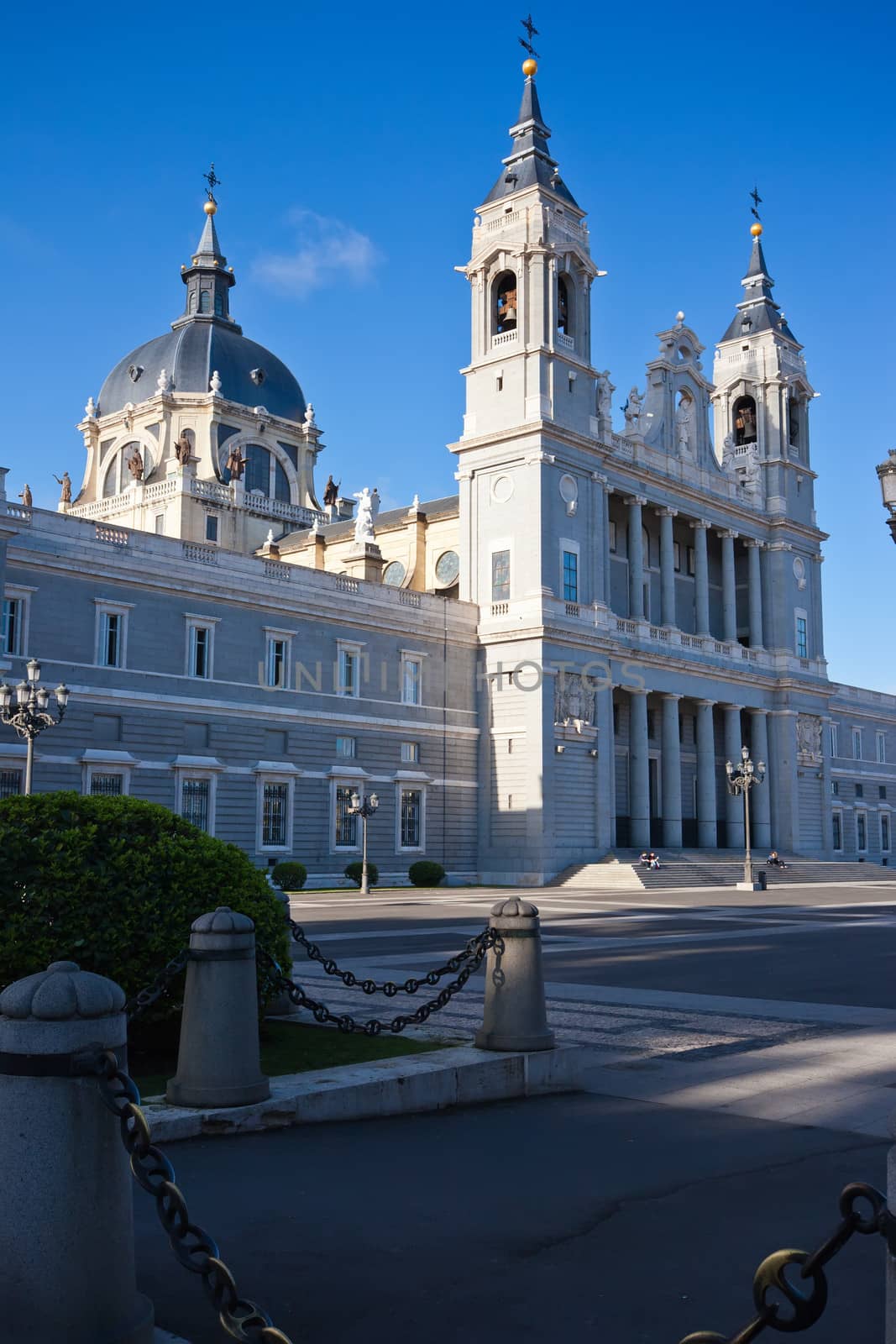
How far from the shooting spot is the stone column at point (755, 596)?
6700 centimetres

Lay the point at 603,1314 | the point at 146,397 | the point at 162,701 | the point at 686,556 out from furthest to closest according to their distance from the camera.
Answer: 1. the point at 146,397
2. the point at 686,556
3. the point at 162,701
4. the point at 603,1314

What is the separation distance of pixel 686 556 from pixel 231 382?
3062 cm

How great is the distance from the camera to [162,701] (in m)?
40.6

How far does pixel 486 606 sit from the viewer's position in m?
53.2

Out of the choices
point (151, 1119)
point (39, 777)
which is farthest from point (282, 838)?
point (151, 1119)

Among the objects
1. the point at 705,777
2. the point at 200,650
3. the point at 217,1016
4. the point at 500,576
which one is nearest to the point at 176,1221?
the point at 217,1016

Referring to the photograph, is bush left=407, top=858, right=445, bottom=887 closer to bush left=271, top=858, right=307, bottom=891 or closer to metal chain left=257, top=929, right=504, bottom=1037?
bush left=271, top=858, right=307, bottom=891

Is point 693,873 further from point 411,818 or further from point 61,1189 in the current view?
point 61,1189

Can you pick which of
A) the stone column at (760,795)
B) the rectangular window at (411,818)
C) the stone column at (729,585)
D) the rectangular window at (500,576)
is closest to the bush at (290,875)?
the rectangular window at (411,818)

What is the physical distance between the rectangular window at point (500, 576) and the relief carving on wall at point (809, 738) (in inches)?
872

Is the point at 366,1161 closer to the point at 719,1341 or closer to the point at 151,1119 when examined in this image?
the point at 151,1119

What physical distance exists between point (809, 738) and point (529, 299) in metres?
29.0

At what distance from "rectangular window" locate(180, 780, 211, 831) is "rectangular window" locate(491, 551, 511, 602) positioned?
53.8 ft

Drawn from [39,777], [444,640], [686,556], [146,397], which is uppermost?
[146,397]
